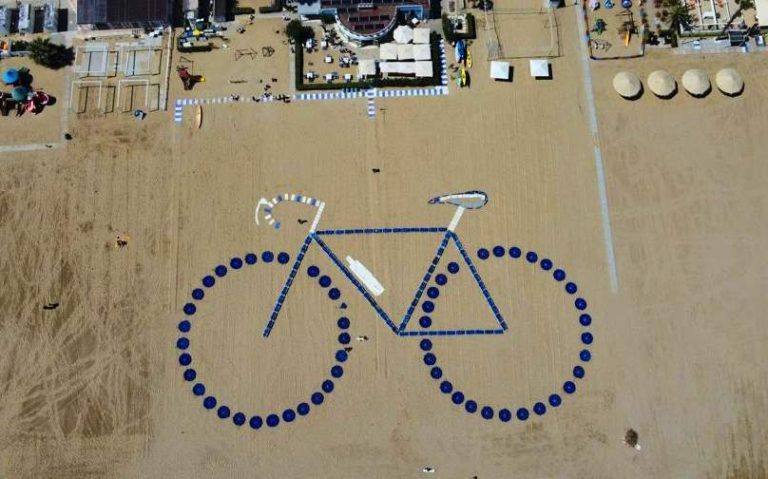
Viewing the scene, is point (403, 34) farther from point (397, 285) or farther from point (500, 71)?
point (397, 285)

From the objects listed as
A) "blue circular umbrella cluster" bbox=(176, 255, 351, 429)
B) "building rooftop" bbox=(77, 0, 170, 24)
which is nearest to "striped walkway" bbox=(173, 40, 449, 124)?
"building rooftop" bbox=(77, 0, 170, 24)

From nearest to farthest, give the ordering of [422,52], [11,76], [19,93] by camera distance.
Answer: [19,93] < [11,76] < [422,52]

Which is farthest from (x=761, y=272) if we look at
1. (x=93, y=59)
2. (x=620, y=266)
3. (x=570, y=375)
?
(x=93, y=59)

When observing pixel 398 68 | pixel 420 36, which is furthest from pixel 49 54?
pixel 420 36

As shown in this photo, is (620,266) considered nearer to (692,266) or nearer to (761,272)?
(692,266)

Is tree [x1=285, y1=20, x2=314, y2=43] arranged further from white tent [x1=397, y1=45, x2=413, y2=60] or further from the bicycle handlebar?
the bicycle handlebar

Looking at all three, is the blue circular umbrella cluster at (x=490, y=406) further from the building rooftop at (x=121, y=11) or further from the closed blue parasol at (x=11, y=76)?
the closed blue parasol at (x=11, y=76)
